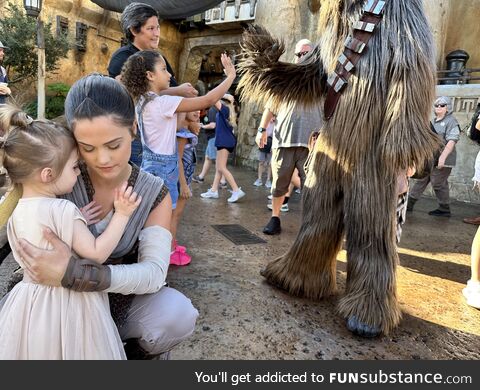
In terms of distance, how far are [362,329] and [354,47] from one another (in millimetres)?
1461

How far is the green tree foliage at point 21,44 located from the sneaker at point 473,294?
1004 centimetres

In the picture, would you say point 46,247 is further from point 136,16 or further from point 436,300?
point 436,300

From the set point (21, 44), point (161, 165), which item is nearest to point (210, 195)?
point (161, 165)

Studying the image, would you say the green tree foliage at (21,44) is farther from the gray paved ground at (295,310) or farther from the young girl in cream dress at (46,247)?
the young girl in cream dress at (46,247)

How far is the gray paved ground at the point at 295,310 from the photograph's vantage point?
181 centimetres

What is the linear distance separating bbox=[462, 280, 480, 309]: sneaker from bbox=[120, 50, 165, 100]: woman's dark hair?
99.2 inches

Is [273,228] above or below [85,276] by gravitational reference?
below

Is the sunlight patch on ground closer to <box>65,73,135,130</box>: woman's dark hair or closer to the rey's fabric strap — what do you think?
the rey's fabric strap

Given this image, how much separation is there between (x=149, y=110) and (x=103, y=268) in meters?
1.34

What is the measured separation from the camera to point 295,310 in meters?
2.18

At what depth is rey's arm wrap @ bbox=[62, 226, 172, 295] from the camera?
1170 millimetres
